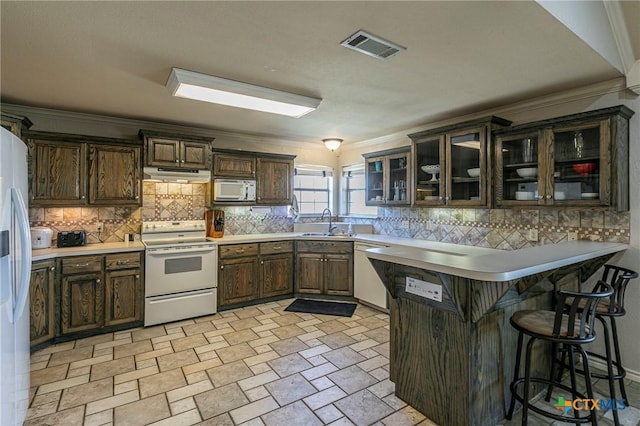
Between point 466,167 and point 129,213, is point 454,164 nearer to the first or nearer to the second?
point 466,167

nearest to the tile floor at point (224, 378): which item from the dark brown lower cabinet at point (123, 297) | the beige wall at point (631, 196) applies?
the dark brown lower cabinet at point (123, 297)

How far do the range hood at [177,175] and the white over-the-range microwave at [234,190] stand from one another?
19cm

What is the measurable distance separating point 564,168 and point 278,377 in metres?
3.02

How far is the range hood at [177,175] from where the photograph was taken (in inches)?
160

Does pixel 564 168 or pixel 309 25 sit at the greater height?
pixel 309 25

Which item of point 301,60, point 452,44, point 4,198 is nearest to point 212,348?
point 4,198

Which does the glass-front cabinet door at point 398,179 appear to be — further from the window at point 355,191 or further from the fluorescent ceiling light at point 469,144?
the window at point 355,191

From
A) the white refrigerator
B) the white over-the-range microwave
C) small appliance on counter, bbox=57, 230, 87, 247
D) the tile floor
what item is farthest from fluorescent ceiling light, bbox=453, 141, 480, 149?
small appliance on counter, bbox=57, 230, 87, 247

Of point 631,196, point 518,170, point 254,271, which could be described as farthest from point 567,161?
point 254,271

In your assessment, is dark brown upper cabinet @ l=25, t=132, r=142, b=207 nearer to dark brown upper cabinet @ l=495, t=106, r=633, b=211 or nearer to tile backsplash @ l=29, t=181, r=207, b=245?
tile backsplash @ l=29, t=181, r=207, b=245

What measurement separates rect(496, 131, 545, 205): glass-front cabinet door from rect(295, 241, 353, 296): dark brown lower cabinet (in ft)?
6.82

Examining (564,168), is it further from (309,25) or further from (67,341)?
(67,341)

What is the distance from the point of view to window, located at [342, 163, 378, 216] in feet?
18.7

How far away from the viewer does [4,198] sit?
1677 millimetres
